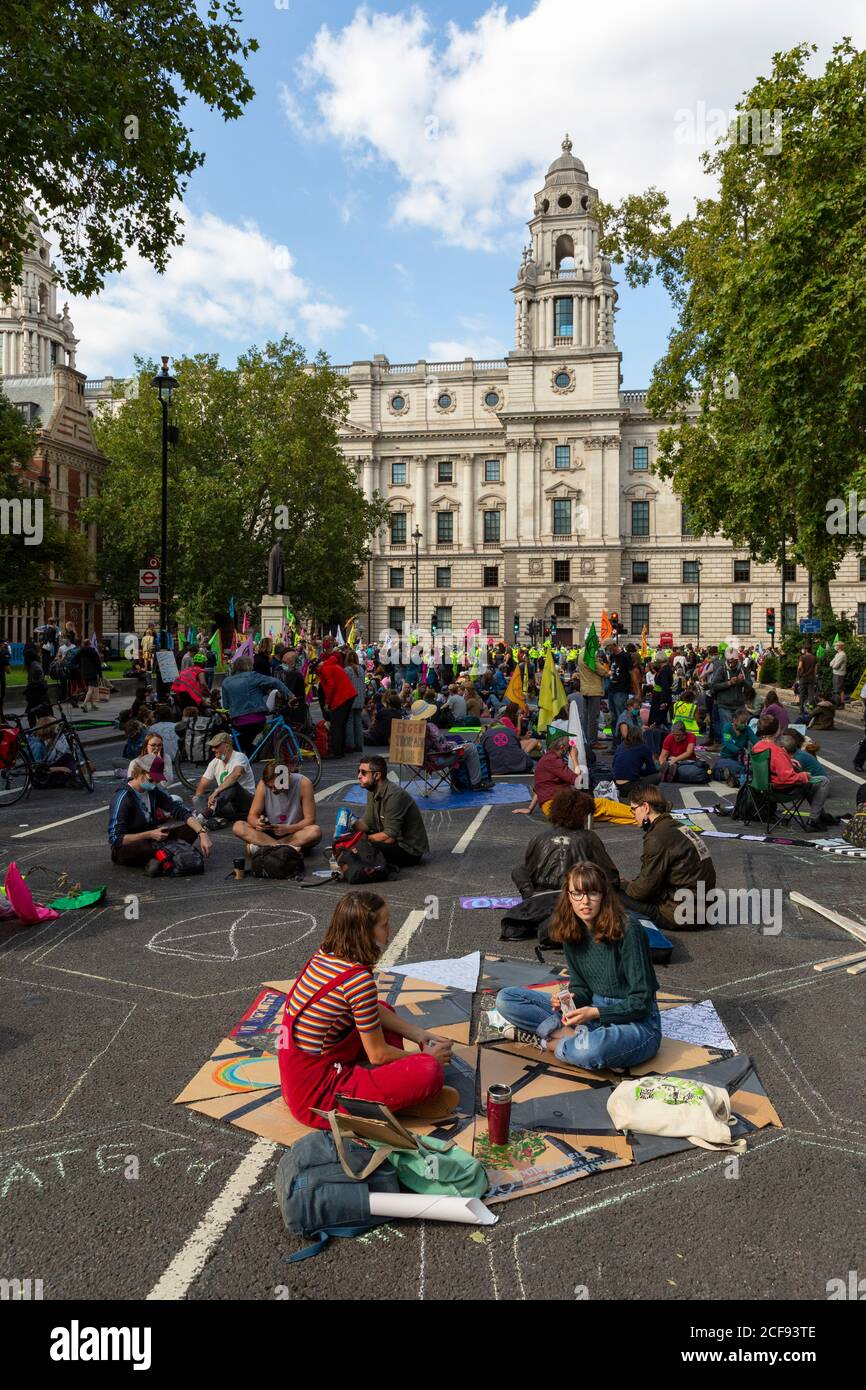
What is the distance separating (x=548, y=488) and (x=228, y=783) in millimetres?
64317

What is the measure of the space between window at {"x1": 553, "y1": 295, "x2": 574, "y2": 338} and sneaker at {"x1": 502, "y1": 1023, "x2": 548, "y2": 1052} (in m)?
72.2

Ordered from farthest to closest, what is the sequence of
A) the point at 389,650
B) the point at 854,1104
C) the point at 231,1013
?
the point at 389,650 → the point at 231,1013 → the point at 854,1104

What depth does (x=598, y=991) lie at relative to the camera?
543 centimetres

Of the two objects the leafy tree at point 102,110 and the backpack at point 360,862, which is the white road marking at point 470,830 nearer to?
the backpack at point 360,862

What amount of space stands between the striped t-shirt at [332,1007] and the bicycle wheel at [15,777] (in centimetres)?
1032

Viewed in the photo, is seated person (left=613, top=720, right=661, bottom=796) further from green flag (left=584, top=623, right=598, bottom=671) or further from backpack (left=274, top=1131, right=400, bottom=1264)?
backpack (left=274, top=1131, right=400, bottom=1264)

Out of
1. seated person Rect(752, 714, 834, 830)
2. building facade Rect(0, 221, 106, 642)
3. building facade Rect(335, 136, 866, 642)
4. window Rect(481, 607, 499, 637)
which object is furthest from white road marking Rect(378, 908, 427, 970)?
window Rect(481, 607, 499, 637)

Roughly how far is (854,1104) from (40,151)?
15969mm

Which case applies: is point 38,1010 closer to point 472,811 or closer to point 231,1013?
point 231,1013

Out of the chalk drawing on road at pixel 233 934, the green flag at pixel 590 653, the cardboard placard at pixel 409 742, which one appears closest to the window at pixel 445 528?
the green flag at pixel 590 653

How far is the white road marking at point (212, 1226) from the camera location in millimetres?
3533

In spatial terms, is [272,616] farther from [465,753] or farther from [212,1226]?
[212,1226]

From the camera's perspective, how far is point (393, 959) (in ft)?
23.7
